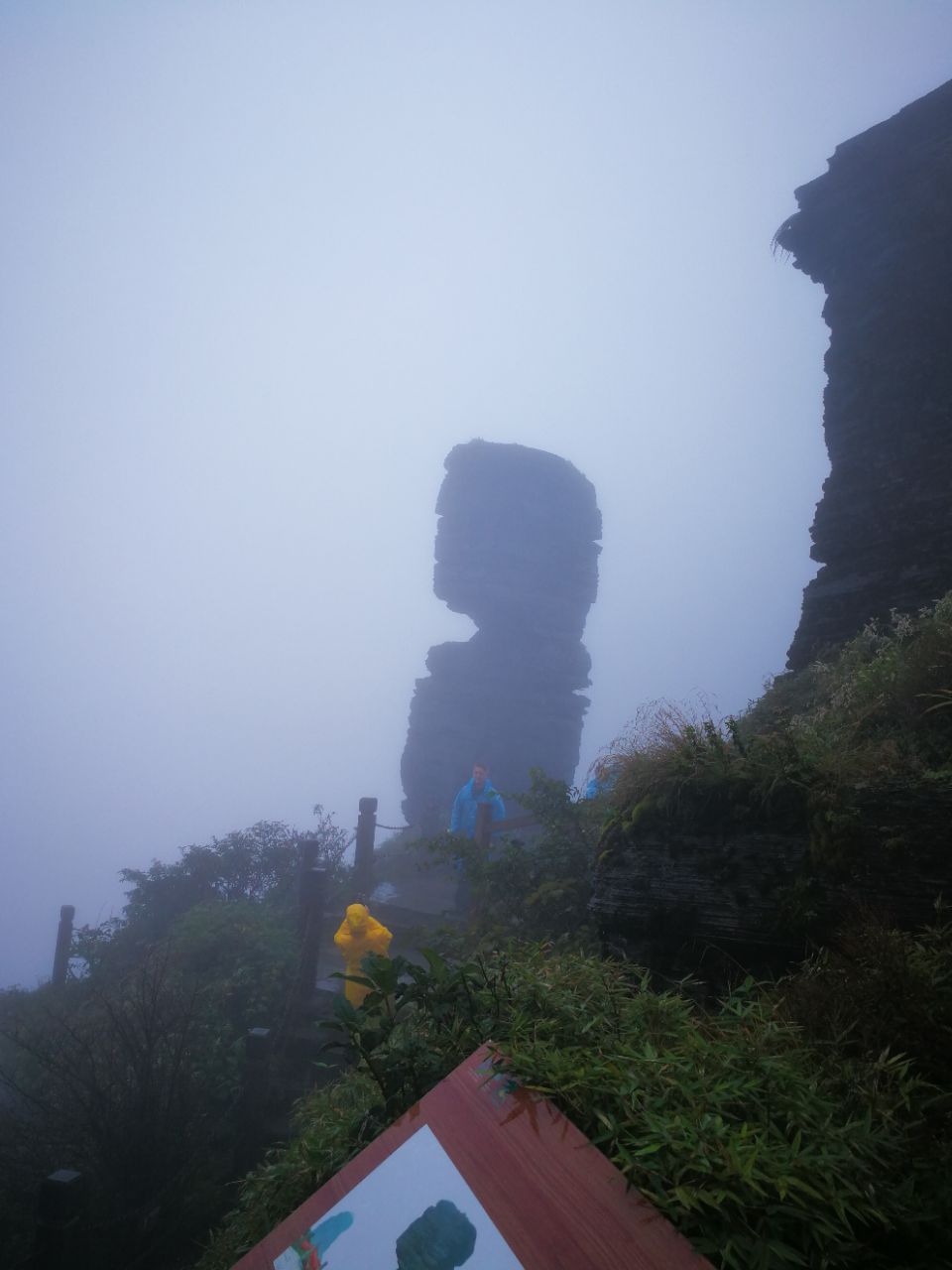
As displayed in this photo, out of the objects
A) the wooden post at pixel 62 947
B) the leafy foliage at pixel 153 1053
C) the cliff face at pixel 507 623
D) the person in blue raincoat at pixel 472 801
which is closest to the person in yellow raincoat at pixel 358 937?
the leafy foliage at pixel 153 1053

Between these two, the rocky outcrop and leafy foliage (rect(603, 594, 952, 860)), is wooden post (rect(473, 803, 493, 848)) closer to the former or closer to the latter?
leafy foliage (rect(603, 594, 952, 860))

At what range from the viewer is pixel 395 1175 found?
1.80 metres

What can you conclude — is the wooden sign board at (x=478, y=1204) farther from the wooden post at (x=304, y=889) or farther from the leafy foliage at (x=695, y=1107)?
the wooden post at (x=304, y=889)

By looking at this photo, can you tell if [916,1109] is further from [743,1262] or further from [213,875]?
[213,875]

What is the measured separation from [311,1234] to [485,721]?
24024 mm

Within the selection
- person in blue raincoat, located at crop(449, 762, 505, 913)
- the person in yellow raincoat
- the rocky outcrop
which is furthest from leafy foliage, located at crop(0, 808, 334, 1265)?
the rocky outcrop

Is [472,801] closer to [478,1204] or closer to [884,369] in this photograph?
[884,369]

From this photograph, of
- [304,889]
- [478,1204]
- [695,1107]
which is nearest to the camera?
[478,1204]

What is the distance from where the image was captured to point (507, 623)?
90.1ft

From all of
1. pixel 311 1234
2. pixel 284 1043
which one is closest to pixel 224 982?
pixel 284 1043

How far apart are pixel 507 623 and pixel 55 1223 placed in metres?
23.5

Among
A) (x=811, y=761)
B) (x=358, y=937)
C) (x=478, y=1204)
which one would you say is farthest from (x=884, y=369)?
(x=478, y=1204)

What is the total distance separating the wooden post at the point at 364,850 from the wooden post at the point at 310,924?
2842 millimetres

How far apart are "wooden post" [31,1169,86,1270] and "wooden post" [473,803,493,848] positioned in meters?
6.84
